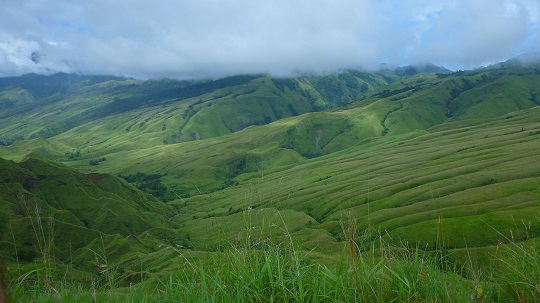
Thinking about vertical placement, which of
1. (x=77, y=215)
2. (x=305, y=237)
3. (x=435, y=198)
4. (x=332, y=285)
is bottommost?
(x=77, y=215)

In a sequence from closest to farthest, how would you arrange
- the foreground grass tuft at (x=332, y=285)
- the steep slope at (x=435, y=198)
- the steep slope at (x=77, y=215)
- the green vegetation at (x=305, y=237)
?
the foreground grass tuft at (x=332, y=285), the green vegetation at (x=305, y=237), the steep slope at (x=435, y=198), the steep slope at (x=77, y=215)

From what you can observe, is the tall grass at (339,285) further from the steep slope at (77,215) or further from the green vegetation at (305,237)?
the steep slope at (77,215)

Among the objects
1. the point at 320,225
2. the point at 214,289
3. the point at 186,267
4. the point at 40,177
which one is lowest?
the point at 320,225

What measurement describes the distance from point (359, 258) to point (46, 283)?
5.20 meters

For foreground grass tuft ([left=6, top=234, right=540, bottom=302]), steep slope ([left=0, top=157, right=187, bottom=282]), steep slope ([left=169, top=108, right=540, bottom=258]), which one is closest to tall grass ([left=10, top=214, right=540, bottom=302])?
foreground grass tuft ([left=6, top=234, right=540, bottom=302])

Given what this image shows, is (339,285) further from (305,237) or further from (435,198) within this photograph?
(435,198)

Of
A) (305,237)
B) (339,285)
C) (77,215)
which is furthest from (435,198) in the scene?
(77,215)

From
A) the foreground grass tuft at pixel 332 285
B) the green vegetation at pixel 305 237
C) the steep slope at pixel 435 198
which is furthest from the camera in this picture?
the steep slope at pixel 435 198

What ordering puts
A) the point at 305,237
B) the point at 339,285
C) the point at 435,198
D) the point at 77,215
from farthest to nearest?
the point at 77,215
the point at 435,198
the point at 305,237
the point at 339,285

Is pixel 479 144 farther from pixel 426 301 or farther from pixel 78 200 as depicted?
pixel 426 301

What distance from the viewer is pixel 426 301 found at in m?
5.01

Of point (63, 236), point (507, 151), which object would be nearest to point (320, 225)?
point (63, 236)

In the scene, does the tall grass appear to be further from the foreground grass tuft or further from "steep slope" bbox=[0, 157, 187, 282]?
"steep slope" bbox=[0, 157, 187, 282]

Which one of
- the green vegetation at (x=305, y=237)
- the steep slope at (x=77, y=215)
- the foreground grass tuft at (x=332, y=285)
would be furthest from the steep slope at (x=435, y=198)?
the foreground grass tuft at (x=332, y=285)
